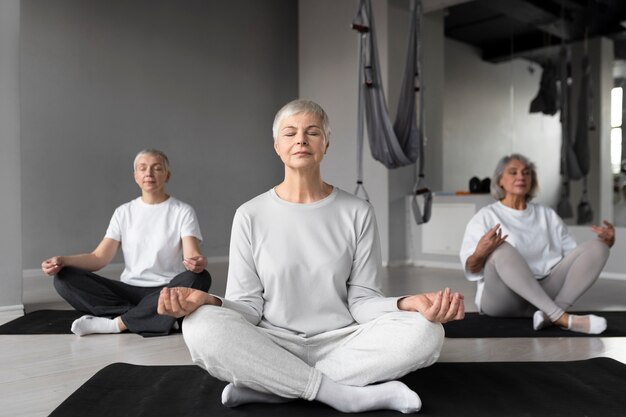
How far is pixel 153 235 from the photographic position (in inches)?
123

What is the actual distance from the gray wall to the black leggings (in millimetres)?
2727

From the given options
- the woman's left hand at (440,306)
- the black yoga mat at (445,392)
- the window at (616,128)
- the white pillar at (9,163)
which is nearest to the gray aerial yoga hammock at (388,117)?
the window at (616,128)

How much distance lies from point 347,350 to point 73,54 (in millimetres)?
5053

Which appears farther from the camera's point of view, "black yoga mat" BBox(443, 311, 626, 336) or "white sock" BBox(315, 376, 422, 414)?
"black yoga mat" BBox(443, 311, 626, 336)

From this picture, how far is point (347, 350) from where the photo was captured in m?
1.75

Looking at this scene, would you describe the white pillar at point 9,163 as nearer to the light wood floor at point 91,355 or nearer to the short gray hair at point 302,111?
the light wood floor at point 91,355

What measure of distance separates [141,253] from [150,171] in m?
0.43

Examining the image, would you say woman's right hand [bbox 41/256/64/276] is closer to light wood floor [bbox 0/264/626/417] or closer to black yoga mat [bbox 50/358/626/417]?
light wood floor [bbox 0/264/626/417]

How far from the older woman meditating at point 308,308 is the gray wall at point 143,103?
434cm

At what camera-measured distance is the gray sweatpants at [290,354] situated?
165 cm

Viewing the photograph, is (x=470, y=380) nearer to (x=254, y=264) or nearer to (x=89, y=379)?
(x=254, y=264)

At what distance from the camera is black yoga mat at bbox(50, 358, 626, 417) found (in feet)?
5.69

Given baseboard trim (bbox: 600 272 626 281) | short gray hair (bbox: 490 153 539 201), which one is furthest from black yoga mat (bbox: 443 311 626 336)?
baseboard trim (bbox: 600 272 626 281)

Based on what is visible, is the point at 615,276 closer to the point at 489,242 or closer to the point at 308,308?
the point at 489,242
